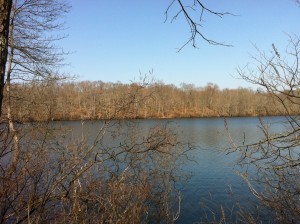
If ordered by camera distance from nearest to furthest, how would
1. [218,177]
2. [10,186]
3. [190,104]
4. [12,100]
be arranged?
[10,186], [12,100], [218,177], [190,104]

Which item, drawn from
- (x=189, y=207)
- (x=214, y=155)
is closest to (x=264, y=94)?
(x=189, y=207)

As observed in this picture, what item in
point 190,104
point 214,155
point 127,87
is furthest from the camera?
point 190,104

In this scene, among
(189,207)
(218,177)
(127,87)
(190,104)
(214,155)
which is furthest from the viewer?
(190,104)

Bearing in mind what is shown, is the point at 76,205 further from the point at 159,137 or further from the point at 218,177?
the point at 218,177

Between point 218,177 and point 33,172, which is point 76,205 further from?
point 218,177

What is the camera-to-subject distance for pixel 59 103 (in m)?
6.75

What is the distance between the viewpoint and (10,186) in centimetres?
413

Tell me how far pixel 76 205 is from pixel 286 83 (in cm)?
356

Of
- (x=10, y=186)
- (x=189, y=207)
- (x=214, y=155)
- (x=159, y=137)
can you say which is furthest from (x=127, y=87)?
(x=214, y=155)

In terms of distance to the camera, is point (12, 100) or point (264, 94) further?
point (12, 100)

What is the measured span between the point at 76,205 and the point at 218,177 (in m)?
13.3

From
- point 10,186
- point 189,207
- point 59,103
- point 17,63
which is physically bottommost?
point 189,207

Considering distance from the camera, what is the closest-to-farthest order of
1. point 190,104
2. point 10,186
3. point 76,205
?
point 10,186 < point 76,205 < point 190,104

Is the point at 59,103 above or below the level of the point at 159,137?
above
